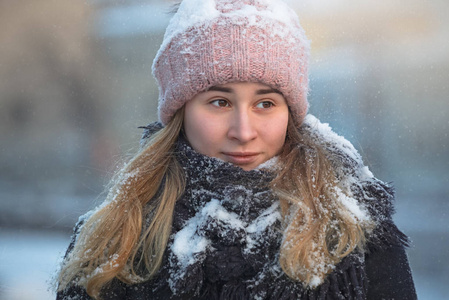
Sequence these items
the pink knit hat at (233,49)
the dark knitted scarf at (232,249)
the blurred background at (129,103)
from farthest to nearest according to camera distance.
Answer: the blurred background at (129,103)
the pink knit hat at (233,49)
the dark knitted scarf at (232,249)

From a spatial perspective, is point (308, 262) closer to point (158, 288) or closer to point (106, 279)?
point (158, 288)

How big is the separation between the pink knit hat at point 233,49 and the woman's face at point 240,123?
0.02 metres

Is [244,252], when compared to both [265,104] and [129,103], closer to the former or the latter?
[265,104]

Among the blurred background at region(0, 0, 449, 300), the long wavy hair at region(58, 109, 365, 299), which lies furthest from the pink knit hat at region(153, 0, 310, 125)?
the blurred background at region(0, 0, 449, 300)

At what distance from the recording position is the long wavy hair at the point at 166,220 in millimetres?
1238

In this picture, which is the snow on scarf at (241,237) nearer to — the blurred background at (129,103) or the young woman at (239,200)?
the young woman at (239,200)

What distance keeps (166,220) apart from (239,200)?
20 cm

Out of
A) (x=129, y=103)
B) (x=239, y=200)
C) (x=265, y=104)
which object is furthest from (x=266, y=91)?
(x=129, y=103)

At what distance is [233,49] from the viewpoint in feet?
4.33

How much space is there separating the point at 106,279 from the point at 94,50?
193cm

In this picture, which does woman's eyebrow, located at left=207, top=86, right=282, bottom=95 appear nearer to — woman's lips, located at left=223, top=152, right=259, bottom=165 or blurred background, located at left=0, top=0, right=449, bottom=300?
woman's lips, located at left=223, top=152, right=259, bottom=165

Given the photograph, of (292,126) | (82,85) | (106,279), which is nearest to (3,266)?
(82,85)

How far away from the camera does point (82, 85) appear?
303cm

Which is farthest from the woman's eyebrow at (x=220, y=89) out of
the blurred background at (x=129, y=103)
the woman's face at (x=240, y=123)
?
the blurred background at (x=129, y=103)
